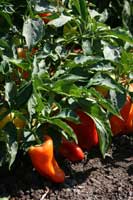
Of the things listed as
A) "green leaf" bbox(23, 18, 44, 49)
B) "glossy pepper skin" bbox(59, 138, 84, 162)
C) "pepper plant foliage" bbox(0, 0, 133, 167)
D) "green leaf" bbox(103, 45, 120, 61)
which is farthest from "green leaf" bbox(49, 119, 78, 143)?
"green leaf" bbox(103, 45, 120, 61)

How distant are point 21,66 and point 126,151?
0.80 m

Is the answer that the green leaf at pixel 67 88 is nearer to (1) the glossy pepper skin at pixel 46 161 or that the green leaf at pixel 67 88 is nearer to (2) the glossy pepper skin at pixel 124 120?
(1) the glossy pepper skin at pixel 46 161

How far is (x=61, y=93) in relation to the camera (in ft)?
8.00

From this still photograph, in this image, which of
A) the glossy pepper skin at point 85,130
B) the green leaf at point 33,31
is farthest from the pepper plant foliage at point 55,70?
the glossy pepper skin at point 85,130

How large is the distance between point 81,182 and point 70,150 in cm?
16

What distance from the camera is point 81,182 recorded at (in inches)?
104

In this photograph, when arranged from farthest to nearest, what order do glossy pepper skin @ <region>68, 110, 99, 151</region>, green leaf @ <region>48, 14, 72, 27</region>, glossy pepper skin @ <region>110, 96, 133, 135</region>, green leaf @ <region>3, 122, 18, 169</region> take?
glossy pepper skin @ <region>110, 96, 133, 135</region> < glossy pepper skin @ <region>68, 110, 99, 151</region> < green leaf @ <region>48, 14, 72, 27</region> < green leaf @ <region>3, 122, 18, 169</region>

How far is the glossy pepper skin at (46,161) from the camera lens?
8.14 feet

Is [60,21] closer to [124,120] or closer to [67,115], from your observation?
[67,115]

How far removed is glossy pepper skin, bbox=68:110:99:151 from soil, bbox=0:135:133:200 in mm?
100

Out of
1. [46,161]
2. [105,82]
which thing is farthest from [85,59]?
[46,161]

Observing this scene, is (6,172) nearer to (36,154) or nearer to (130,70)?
(36,154)

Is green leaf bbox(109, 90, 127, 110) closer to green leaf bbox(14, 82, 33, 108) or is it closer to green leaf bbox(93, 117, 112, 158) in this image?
green leaf bbox(93, 117, 112, 158)

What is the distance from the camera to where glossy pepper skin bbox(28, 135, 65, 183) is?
2.48 meters
